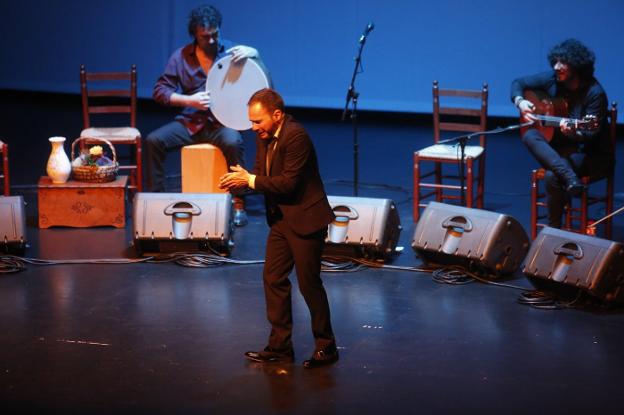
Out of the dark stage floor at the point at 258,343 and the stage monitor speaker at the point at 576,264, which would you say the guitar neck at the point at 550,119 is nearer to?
the dark stage floor at the point at 258,343

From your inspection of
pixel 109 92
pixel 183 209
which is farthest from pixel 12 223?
pixel 109 92

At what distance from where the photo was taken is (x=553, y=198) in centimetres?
624

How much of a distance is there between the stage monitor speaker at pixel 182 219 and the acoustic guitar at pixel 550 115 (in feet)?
6.74

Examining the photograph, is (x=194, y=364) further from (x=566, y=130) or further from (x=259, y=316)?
(x=566, y=130)

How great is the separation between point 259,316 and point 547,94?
8.57ft

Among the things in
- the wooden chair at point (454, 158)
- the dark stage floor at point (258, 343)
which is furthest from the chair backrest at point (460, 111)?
the dark stage floor at point (258, 343)

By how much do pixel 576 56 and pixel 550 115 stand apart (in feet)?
1.32

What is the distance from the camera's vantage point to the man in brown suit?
4.20m

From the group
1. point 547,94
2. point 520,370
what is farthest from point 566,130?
point 520,370

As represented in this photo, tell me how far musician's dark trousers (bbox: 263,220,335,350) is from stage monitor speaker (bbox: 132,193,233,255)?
5.28 feet

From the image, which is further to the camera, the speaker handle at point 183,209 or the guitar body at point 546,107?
the guitar body at point 546,107

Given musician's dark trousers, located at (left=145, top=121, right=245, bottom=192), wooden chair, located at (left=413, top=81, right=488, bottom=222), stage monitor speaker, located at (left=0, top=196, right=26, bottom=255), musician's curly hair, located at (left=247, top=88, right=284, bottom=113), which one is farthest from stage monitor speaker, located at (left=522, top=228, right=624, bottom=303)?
stage monitor speaker, located at (left=0, top=196, right=26, bottom=255)

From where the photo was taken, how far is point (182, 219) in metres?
6.03

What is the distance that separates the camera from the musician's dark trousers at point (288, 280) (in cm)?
429
